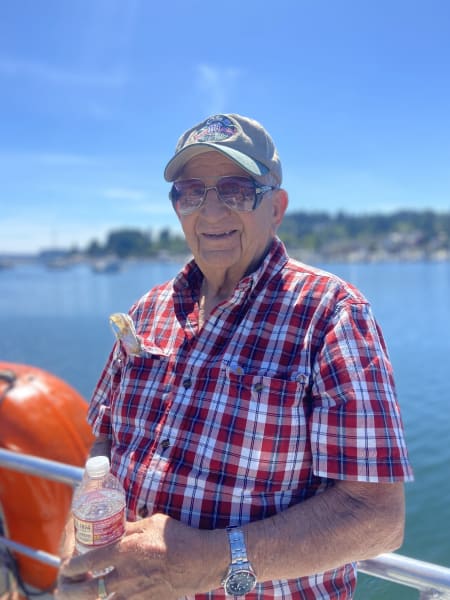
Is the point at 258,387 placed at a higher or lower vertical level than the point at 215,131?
lower

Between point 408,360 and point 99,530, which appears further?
point 408,360

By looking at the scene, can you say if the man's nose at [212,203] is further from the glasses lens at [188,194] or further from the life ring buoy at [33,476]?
the life ring buoy at [33,476]

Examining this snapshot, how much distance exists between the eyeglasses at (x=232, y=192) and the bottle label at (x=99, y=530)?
0.86m

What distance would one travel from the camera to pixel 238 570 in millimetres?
1118

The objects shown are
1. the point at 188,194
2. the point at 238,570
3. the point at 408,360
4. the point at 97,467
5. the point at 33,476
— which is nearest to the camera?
the point at 238,570

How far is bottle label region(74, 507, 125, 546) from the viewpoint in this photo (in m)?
1.16

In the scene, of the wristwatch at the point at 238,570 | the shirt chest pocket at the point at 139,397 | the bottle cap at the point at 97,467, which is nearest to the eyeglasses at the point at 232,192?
the shirt chest pocket at the point at 139,397

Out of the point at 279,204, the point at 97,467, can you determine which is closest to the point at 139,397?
the point at 97,467

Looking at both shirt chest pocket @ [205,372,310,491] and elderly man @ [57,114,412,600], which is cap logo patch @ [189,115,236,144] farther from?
shirt chest pocket @ [205,372,310,491]

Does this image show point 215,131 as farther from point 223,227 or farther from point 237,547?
point 237,547

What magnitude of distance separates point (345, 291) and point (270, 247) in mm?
335

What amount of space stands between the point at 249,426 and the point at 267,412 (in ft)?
0.18

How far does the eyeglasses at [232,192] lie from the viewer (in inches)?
56.6

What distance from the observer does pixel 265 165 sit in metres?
1.45
